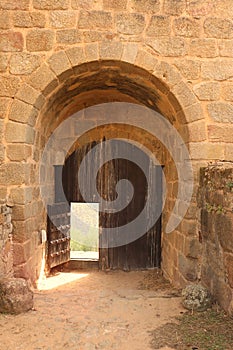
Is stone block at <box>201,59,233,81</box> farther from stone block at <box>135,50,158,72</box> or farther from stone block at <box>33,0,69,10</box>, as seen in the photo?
stone block at <box>33,0,69,10</box>

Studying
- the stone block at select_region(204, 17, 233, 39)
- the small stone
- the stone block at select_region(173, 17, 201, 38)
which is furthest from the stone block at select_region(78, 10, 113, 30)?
the small stone

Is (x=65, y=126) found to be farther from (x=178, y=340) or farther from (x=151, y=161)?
(x=178, y=340)

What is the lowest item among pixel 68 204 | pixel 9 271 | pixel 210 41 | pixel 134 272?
pixel 134 272

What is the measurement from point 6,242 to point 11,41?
2.39 meters

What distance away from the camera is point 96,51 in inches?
173

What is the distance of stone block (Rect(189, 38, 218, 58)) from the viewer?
448 centimetres

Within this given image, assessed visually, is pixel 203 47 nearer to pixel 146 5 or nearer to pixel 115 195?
pixel 146 5

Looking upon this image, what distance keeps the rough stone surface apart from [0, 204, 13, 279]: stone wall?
1.19ft

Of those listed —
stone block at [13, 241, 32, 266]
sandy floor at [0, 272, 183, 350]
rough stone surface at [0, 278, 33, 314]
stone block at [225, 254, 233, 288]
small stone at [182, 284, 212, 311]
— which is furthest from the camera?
stone block at [13, 241, 32, 266]

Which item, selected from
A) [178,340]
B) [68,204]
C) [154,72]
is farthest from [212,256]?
[68,204]

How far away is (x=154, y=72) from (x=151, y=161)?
6.49 ft

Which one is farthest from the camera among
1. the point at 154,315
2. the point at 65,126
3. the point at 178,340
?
the point at 65,126

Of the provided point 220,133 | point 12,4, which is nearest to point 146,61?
point 220,133

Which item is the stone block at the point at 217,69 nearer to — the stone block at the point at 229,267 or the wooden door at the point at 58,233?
the stone block at the point at 229,267
